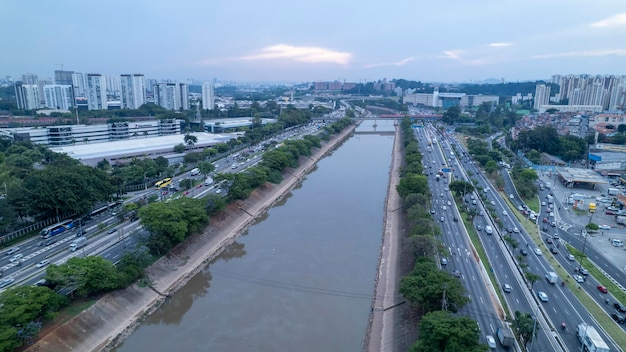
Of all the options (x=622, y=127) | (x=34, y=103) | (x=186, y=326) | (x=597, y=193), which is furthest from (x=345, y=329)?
(x=34, y=103)

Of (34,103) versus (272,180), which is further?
(34,103)

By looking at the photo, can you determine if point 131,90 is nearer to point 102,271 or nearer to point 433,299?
point 102,271

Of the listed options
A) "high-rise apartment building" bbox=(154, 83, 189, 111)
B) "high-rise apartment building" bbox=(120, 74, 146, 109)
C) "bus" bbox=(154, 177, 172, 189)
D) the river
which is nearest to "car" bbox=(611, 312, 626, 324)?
the river

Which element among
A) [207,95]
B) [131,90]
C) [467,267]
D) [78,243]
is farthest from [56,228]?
[207,95]

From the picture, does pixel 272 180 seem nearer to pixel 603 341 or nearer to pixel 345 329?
pixel 345 329

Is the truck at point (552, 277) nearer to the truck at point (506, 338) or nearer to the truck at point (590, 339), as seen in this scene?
the truck at point (590, 339)

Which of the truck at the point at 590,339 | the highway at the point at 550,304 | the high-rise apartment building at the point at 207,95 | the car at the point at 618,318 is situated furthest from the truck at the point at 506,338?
the high-rise apartment building at the point at 207,95
